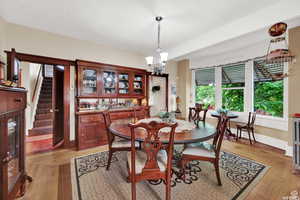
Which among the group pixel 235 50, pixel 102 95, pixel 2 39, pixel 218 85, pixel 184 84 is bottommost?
pixel 102 95

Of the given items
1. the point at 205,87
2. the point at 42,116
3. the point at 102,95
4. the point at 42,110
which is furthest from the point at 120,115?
the point at 42,110

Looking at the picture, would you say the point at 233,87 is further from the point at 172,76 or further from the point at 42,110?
the point at 42,110

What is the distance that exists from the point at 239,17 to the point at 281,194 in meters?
2.78

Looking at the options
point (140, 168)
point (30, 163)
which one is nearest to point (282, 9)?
point (140, 168)

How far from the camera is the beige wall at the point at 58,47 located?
2.70m

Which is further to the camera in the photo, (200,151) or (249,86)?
(249,86)

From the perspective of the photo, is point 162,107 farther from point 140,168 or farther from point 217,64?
point 140,168

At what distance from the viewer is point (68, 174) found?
7.21ft

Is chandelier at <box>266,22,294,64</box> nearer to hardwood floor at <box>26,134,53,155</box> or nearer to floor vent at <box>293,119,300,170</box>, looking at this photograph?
floor vent at <box>293,119,300,170</box>

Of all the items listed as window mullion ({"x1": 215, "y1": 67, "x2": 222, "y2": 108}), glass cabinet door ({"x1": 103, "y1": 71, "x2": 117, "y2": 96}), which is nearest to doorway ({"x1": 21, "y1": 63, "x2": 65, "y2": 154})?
glass cabinet door ({"x1": 103, "y1": 71, "x2": 117, "y2": 96})

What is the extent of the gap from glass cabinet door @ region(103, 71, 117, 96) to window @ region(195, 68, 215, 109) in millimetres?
3100

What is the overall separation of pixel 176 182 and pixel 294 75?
319 cm

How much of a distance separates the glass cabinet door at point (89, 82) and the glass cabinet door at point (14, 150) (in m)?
1.77

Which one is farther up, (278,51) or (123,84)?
(278,51)
